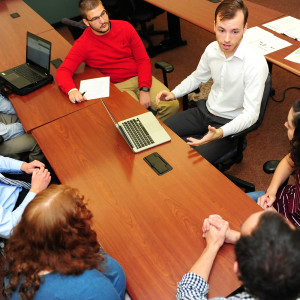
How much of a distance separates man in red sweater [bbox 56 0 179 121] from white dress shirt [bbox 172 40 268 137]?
1.30 ft

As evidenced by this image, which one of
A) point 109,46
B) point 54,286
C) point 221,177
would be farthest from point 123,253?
point 109,46

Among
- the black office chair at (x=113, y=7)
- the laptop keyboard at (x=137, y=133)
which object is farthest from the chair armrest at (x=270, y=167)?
the black office chair at (x=113, y=7)

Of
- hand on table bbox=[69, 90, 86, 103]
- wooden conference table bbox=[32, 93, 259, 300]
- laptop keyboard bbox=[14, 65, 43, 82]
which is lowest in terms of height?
wooden conference table bbox=[32, 93, 259, 300]

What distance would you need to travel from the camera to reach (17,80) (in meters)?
2.32

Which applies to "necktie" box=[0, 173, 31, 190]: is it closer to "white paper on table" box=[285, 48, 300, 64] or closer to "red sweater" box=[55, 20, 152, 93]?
"red sweater" box=[55, 20, 152, 93]

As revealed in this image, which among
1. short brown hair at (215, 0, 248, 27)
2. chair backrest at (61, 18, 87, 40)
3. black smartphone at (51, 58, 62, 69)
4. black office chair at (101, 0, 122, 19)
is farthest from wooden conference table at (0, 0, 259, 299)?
black office chair at (101, 0, 122, 19)

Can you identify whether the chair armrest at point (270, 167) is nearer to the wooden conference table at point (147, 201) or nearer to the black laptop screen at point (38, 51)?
the wooden conference table at point (147, 201)

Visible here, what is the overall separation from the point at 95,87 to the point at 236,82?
1.02 m

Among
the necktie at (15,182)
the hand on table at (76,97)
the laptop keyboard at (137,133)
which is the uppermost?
the hand on table at (76,97)

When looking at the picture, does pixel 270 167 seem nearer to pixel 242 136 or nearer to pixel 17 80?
pixel 242 136

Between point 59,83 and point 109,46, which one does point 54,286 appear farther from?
point 109,46

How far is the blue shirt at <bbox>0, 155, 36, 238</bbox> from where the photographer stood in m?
1.52

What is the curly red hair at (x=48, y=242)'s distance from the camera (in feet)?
3.16

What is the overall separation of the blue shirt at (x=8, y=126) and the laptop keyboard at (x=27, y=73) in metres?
0.25
